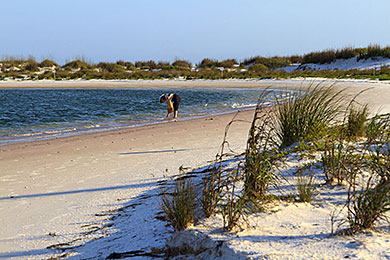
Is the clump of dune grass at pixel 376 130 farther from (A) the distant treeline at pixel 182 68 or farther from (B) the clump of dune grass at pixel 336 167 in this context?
(A) the distant treeline at pixel 182 68

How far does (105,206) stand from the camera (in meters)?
4.28

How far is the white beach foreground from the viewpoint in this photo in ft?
9.05

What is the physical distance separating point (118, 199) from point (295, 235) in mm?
2377

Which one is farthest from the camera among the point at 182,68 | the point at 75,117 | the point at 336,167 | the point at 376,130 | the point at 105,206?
the point at 182,68

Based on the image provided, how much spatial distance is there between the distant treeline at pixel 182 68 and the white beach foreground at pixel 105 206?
2852cm

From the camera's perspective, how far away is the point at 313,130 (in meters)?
5.58

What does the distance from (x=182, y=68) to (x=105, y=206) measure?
4821 centimetres

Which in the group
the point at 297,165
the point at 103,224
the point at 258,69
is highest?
the point at 258,69

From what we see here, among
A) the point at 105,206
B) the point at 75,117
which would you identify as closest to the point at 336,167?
the point at 105,206

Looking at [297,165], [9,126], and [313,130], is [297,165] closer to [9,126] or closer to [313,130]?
[313,130]

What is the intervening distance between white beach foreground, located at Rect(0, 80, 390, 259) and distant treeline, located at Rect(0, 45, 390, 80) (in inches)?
1123

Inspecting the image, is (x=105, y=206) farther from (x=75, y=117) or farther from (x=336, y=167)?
(x=75, y=117)

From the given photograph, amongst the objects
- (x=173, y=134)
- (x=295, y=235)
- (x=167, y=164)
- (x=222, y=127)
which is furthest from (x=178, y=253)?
(x=222, y=127)

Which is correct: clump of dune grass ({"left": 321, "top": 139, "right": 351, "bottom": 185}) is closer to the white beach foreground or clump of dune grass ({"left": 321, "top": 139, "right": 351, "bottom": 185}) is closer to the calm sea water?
the white beach foreground
